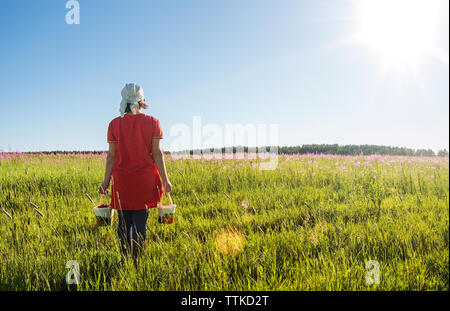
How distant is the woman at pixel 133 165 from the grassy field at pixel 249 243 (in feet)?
1.02

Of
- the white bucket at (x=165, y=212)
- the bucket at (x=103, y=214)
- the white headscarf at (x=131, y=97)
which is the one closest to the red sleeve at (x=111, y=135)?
the white headscarf at (x=131, y=97)

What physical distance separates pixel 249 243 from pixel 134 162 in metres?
1.54

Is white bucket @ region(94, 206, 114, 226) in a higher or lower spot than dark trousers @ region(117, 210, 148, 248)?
higher

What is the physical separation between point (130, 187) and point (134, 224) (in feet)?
1.40

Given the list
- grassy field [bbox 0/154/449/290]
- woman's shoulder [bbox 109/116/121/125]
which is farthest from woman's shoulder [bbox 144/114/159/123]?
grassy field [bbox 0/154/449/290]

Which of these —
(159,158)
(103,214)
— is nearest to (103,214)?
(103,214)

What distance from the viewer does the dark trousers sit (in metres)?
3.00

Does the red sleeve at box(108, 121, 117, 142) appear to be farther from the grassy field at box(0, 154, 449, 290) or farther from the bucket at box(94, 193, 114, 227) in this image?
the grassy field at box(0, 154, 449, 290)

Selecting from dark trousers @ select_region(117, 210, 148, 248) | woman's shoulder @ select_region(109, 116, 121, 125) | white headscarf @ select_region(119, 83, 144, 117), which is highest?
white headscarf @ select_region(119, 83, 144, 117)

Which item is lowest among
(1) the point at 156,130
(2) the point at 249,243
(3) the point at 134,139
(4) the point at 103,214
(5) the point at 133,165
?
(2) the point at 249,243

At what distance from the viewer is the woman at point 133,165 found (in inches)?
118

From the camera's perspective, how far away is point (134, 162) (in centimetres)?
303

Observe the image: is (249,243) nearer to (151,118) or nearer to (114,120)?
(151,118)
